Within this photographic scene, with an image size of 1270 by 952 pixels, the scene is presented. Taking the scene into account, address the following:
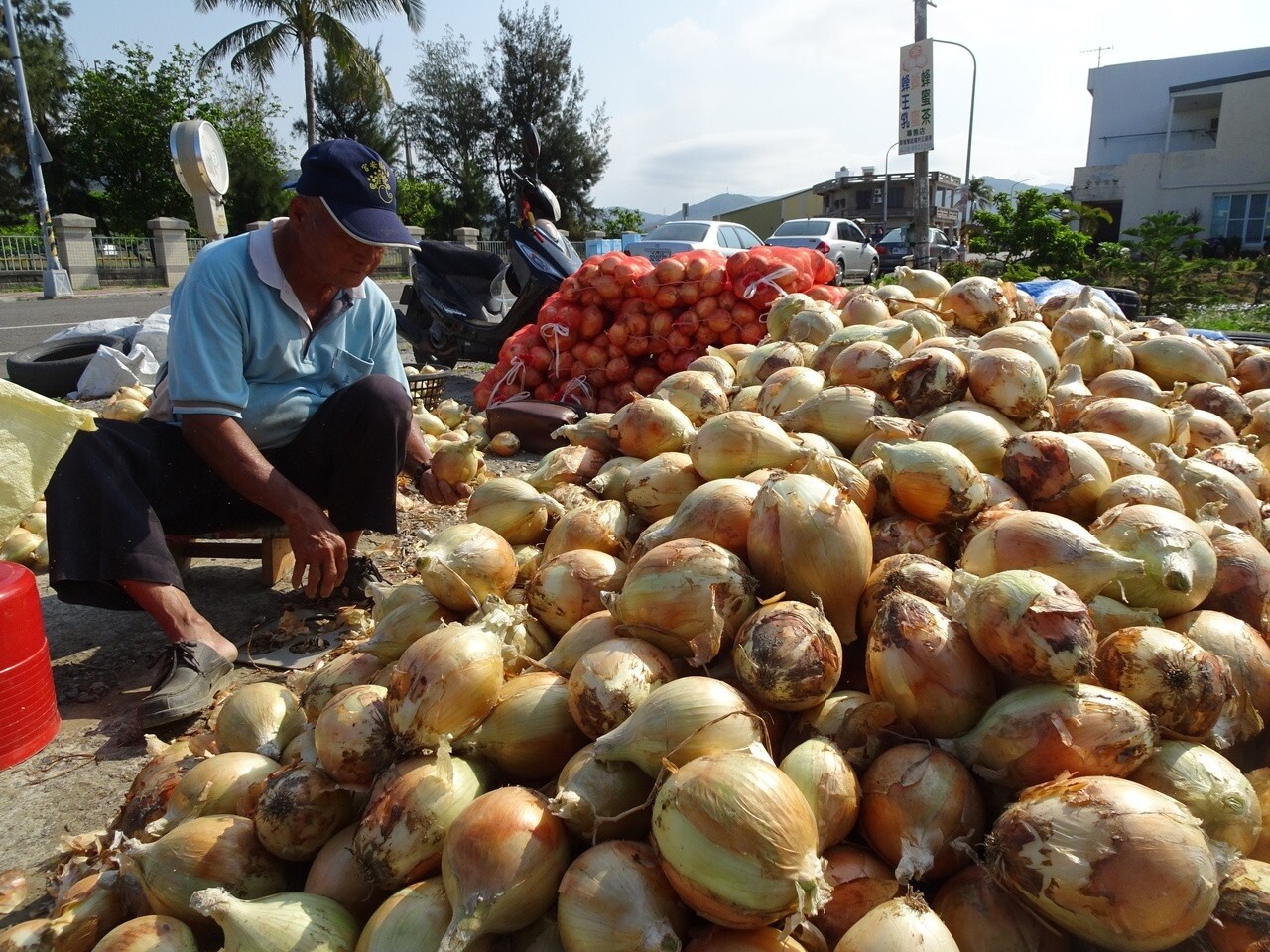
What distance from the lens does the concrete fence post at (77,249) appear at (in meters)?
17.5

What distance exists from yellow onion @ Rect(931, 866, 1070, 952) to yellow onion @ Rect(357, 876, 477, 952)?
64 cm

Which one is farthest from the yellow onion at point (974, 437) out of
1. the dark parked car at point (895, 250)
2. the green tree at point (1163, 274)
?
the dark parked car at point (895, 250)

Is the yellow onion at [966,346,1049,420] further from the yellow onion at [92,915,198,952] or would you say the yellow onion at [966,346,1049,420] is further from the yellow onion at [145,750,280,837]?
the yellow onion at [92,915,198,952]

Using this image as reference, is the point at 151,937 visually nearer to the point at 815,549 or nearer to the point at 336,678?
the point at 336,678

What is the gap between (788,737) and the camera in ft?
4.25

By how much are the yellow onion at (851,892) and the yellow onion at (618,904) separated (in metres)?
0.20

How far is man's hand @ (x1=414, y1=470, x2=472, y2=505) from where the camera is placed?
2723 mm

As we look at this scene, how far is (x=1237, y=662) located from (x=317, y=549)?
217cm

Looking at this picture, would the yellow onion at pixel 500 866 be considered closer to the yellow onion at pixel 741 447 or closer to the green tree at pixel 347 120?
the yellow onion at pixel 741 447

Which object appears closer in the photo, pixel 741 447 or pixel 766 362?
pixel 741 447

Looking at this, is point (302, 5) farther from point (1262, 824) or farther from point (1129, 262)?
point (1262, 824)

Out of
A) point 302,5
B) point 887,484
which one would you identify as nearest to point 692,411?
point 887,484

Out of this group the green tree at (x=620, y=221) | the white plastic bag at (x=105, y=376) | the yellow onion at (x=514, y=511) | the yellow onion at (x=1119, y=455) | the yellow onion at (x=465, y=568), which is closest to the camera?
the yellow onion at (x=465, y=568)

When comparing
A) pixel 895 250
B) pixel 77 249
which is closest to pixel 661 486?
pixel 77 249
